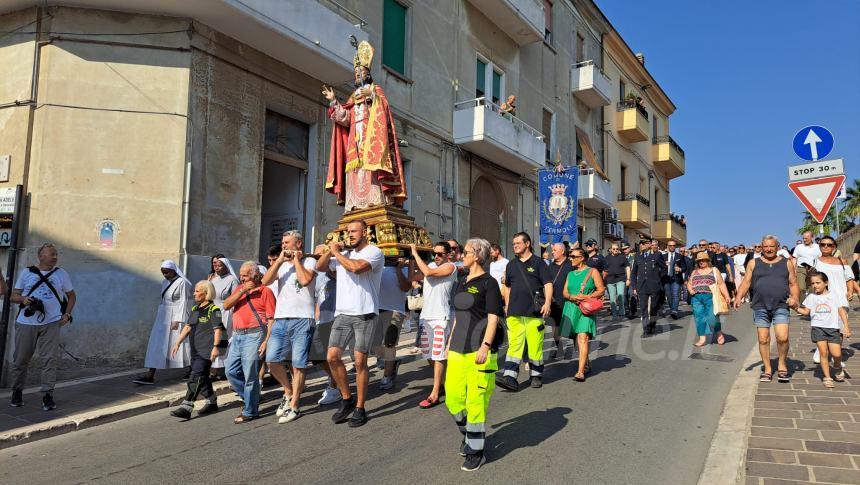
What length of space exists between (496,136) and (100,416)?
12714 millimetres

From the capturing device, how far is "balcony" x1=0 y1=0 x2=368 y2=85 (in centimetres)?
910

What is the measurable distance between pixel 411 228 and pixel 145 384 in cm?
393

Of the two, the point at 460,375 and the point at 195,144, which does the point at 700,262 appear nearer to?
the point at 460,375

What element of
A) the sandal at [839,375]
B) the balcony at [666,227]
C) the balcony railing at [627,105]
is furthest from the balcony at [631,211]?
the sandal at [839,375]

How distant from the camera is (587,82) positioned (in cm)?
2361

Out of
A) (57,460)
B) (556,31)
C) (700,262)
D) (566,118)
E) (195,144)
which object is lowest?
(57,460)

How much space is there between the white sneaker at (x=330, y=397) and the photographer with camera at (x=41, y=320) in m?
2.83

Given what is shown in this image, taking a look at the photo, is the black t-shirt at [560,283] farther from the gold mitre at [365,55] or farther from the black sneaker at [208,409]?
the black sneaker at [208,409]

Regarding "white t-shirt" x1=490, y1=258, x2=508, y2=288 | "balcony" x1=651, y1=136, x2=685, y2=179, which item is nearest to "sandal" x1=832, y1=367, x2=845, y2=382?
"white t-shirt" x1=490, y1=258, x2=508, y2=288

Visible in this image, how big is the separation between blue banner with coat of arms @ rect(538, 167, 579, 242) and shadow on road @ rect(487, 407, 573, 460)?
12.3 m

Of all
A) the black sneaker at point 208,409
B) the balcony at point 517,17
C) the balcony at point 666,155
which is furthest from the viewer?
the balcony at point 666,155

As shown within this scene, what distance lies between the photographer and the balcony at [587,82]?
930 inches

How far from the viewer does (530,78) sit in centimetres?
2070

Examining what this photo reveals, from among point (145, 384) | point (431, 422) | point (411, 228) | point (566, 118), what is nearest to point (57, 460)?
point (145, 384)
